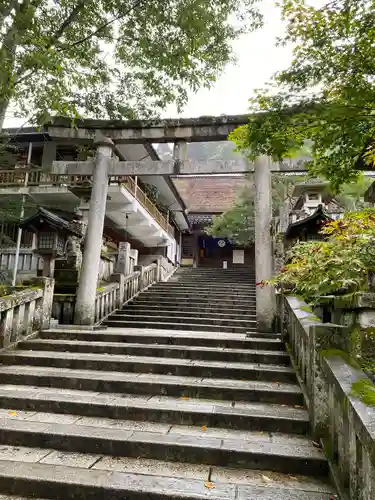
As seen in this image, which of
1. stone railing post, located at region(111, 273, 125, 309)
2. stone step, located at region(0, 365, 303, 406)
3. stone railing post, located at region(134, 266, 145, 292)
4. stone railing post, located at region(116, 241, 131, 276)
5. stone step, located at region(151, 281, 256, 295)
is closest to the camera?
stone step, located at region(0, 365, 303, 406)

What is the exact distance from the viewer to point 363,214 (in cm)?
435

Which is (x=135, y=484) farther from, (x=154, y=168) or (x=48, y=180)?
(x=48, y=180)

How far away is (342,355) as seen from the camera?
2.98 metres

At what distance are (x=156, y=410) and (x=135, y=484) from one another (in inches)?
43.9

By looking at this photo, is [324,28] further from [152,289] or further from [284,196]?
[284,196]

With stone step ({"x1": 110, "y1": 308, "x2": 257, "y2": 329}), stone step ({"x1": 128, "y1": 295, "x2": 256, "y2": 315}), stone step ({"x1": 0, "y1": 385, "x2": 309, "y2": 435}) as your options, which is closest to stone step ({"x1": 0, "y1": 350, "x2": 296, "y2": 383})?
stone step ({"x1": 0, "y1": 385, "x2": 309, "y2": 435})

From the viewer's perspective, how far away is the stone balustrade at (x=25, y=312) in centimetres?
560

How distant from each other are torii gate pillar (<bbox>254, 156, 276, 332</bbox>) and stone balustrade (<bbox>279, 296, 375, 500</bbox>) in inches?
129

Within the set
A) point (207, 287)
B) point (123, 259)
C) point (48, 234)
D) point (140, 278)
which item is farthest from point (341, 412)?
point (207, 287)

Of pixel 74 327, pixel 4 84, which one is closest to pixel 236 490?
pixel 74 327

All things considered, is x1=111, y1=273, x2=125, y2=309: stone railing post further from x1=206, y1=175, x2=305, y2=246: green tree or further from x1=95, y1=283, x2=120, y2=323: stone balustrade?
x1=206, y1=175, x2=305, y2=246: green tree

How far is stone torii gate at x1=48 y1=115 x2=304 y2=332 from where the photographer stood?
25.9 ft

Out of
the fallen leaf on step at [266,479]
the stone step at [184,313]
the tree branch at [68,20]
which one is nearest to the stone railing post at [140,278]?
the stone step at [184,313]

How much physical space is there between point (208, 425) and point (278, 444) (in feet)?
2.67
